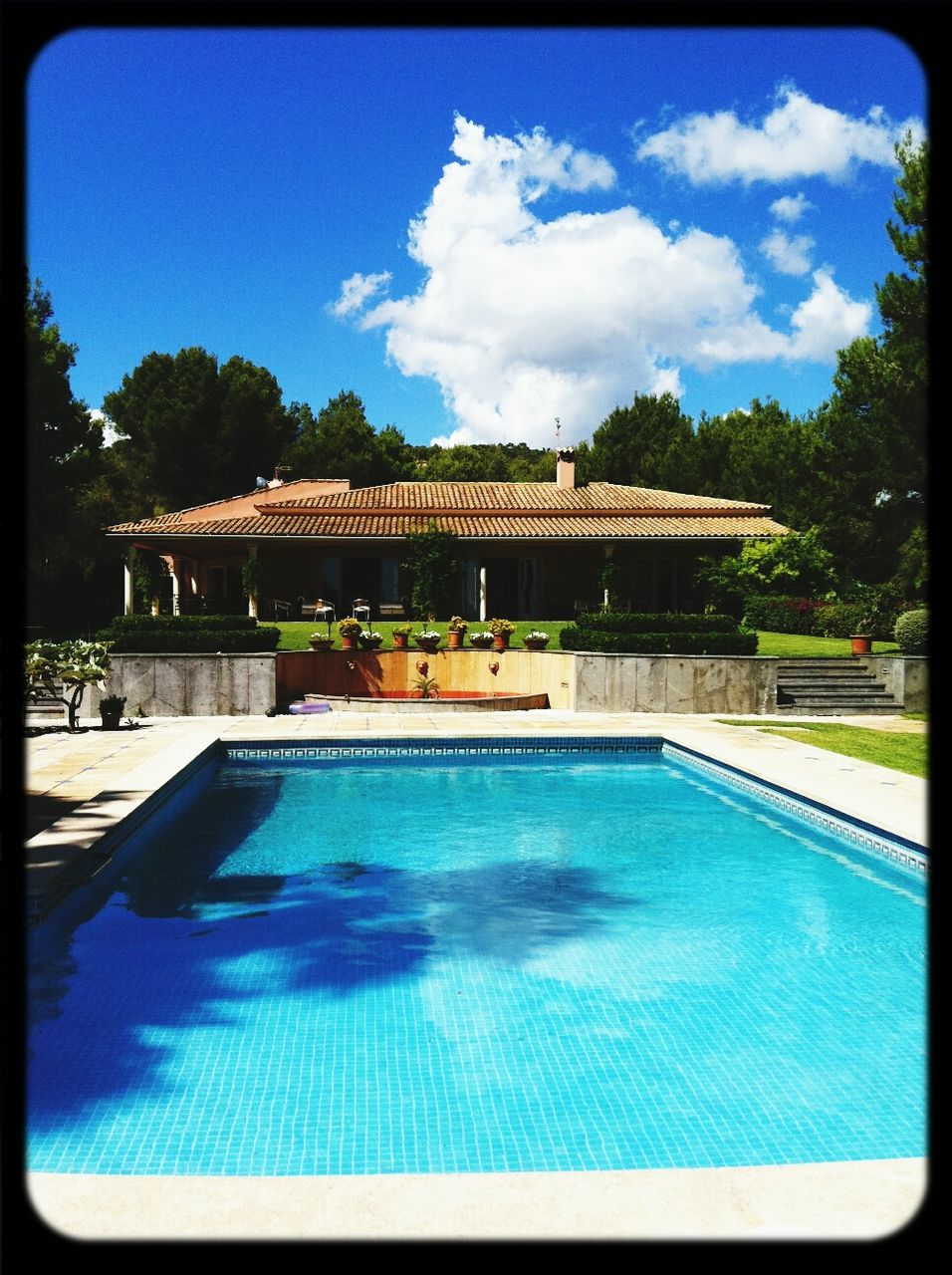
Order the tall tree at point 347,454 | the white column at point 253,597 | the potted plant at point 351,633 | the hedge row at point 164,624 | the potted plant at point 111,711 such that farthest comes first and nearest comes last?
the tall tree at point 347,454, the white column at point 253,597, the potted plant at point 351,633, the hedge row at point 164,624, the potted plant at point 111,711

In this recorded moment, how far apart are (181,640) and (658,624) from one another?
33.0 feet

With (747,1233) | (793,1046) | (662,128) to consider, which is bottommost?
(793,1046)

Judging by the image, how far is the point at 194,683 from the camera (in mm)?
20516

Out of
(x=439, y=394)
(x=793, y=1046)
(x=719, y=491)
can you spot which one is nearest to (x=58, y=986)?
(x=793, y=1046)

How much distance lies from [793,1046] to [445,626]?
22.0m

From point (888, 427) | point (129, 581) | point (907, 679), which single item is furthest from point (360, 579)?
point (888, 427)

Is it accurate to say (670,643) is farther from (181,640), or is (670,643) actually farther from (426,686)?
(181,640)

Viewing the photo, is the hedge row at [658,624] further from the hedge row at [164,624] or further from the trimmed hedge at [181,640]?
the hedge row at [164,624]

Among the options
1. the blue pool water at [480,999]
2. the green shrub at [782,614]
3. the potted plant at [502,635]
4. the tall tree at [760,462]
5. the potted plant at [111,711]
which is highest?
the tall tree at [760,462]

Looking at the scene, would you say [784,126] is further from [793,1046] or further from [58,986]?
[58,986]

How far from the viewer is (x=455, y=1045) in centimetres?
644

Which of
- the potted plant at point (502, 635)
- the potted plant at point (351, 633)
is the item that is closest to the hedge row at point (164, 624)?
the potted plant at point (351, 633)

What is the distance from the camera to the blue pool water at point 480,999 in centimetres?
530

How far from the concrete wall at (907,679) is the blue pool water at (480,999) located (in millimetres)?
10001
